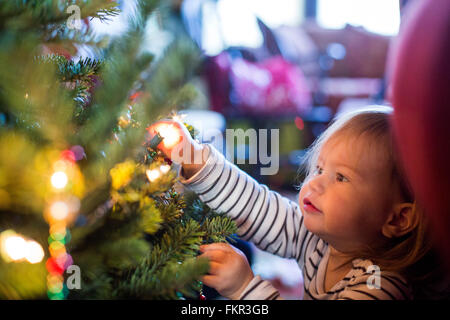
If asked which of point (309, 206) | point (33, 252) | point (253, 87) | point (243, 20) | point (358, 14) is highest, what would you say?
point (358, 14)

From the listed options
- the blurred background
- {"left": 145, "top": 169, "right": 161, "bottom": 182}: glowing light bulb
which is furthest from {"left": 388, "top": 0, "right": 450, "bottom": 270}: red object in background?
{"left": 145, "top": 169, "right": 161, "bottom": 182}: glowing light bulb

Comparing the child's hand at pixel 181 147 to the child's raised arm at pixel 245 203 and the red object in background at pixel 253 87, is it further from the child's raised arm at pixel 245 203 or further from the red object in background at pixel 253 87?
the red object in background at pixel 253 87

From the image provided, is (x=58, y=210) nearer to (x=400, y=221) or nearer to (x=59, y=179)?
(x=59, y=179)

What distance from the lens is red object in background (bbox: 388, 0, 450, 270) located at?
0.26 meters

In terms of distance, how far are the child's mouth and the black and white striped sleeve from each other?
0.08 m

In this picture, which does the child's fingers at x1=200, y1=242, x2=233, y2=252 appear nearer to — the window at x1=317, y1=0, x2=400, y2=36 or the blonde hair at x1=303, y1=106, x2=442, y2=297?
the blonde hair at x1=303, y1=106, x2=442, y2=297

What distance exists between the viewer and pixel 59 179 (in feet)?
0.97

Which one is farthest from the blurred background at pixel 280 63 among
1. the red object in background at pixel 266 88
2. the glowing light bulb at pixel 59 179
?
the glowing light bulb at pixel 59 179

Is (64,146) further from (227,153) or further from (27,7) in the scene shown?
(227,153)

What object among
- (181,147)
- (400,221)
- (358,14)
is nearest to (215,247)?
(181,147)

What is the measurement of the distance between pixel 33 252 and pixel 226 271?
23 centimetres

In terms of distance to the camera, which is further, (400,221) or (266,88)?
(266,88)
